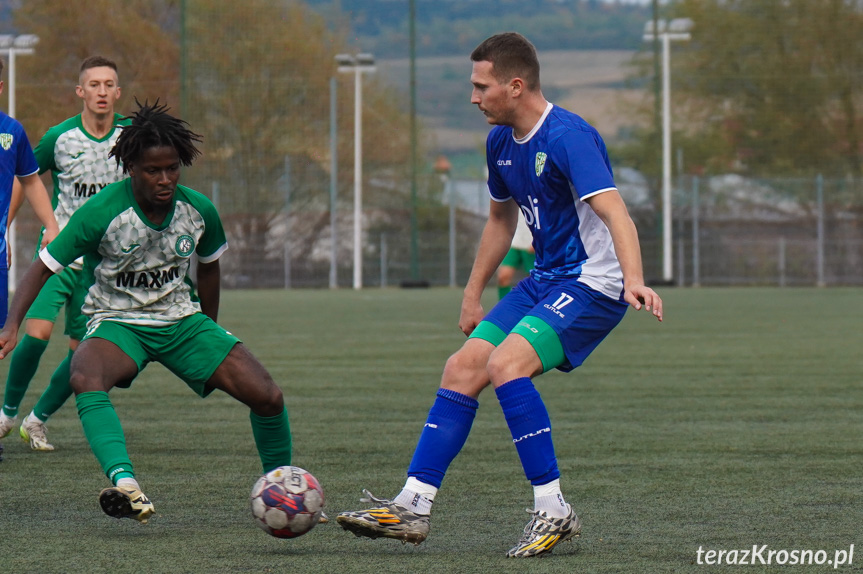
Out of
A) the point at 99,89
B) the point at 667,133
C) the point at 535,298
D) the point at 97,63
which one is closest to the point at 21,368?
the point at 99,89

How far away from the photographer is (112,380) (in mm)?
4777

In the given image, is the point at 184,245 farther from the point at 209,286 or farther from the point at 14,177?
the point at 14,177

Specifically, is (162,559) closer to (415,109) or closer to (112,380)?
(112,380)

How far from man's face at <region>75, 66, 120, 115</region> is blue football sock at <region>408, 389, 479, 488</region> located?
329cm

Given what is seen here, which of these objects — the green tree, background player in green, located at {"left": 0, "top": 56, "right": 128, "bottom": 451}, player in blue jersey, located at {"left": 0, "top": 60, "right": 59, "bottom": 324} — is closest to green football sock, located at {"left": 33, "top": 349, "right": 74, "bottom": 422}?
background player in green, located at {"left": 0, "top": 56, "right": 128, "bottom": 451}

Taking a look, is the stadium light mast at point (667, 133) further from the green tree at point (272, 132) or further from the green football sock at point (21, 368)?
the green football sock at point (21, 368)

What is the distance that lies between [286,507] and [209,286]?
119 centimetres

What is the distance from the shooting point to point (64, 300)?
6.52 m

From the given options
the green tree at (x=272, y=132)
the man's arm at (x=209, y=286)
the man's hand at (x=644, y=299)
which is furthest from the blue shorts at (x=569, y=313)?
the green tree at (x=272, y=132)

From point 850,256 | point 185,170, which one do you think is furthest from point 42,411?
point 850,256

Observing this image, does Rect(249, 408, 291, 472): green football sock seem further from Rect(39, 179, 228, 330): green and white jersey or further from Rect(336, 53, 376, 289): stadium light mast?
Rect(336, 53, 376, 289): stadium light mast

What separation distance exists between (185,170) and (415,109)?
614 centimetres

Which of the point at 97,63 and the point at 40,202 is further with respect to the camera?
the point at 97,63

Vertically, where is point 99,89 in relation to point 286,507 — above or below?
above
